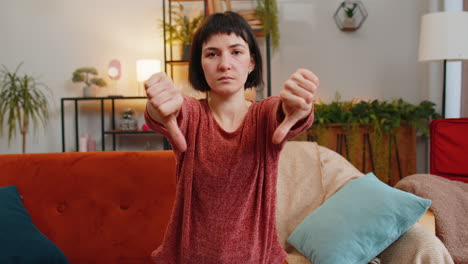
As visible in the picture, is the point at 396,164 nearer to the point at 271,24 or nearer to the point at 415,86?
the point at 415,86

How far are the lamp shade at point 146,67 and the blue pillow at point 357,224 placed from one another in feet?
7.74

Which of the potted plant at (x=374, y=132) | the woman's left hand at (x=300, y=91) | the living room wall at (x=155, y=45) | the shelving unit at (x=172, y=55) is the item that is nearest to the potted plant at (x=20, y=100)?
the living room wall at (x=155, y=45)

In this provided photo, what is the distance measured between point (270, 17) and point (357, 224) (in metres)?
2.38

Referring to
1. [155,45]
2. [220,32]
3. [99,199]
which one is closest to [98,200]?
[99,199]

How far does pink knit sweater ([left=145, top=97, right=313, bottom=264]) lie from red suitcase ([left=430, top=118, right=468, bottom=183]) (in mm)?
1651

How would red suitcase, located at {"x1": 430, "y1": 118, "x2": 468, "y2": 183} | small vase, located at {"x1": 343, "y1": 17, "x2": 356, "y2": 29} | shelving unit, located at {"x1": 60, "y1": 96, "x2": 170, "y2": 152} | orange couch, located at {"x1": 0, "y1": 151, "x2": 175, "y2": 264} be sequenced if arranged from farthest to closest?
shelving unit, located at {"x1": 60, "y1": 96, "x2": 170, "y2": 152} < small vase, located at {"x1": 343, "y1": 17, "x2": 356, "y2": 29} < red suitcase, located at {"x1": 430, "y1": 118, "x2": 468, "y2": 183} < orange couch, located at {"x1": 0, "y1": 151, "x2": 175, "y2": 264}

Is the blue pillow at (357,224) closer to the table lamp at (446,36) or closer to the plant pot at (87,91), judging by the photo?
the table lamp at (446,36)

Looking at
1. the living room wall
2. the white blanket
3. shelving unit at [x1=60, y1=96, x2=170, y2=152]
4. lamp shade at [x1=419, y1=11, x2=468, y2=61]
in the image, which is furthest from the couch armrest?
shelving unit at [x1=60, y1=96, x2=170, y2=152]

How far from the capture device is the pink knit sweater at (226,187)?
0.74 metres

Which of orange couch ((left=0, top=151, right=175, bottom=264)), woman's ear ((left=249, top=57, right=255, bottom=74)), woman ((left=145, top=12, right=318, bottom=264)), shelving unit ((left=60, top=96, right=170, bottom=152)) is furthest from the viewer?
shelving unit ((left=60, top=96, right=170, bottom=152))

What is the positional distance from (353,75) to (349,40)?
33cm

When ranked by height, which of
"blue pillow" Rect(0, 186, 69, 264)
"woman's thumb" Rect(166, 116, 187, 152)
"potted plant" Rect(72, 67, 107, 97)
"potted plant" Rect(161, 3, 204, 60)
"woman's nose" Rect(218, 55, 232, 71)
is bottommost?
"blue pillow" Rect(0, 186, 69, 264)

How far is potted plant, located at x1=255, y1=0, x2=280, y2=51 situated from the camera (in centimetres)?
351

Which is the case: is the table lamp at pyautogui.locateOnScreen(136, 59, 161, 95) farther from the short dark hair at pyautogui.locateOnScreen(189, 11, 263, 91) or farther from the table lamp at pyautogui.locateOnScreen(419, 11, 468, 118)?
the short dark hair at pyautogui.locateOnScreen(189, 11, 263, 91)
